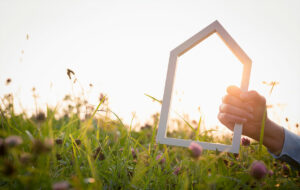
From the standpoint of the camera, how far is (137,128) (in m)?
3.27

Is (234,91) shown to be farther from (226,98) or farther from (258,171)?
(258,171)

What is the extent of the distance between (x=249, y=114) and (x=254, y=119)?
388 mm

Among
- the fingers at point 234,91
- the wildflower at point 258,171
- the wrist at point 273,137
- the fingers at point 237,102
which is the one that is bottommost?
the wildflower at point 258,171

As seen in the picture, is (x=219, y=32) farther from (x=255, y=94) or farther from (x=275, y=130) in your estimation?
(x=275, y=130)

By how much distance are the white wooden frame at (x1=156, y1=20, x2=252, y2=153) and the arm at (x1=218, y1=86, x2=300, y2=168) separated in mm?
107

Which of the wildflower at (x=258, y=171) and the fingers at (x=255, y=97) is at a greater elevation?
the fingers at (x=255, y=97)

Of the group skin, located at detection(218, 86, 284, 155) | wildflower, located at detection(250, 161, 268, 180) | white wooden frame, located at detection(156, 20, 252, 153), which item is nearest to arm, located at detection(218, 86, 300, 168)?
skin, located at detection(218, 86, 284, 155)

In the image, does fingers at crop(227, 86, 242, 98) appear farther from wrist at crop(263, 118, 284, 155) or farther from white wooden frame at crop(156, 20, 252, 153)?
wrist at crop(263, 118, 284, 155)

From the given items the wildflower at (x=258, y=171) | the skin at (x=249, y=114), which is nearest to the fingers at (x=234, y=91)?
the skin at (x=249, y=114)

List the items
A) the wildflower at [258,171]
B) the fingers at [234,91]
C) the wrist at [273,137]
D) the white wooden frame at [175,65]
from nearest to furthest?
the wildflower at [258,171], the white wooden frame at [175,65], the fingers at [234,91], the wrist at [273,137]

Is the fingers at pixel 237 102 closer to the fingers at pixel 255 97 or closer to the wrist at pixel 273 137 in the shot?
the fingers at pixel 255 97

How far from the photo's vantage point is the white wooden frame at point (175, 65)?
126 cm

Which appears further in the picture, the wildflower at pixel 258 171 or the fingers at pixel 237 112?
the fingers at pixel 237 112

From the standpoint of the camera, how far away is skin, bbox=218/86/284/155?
140 cm
